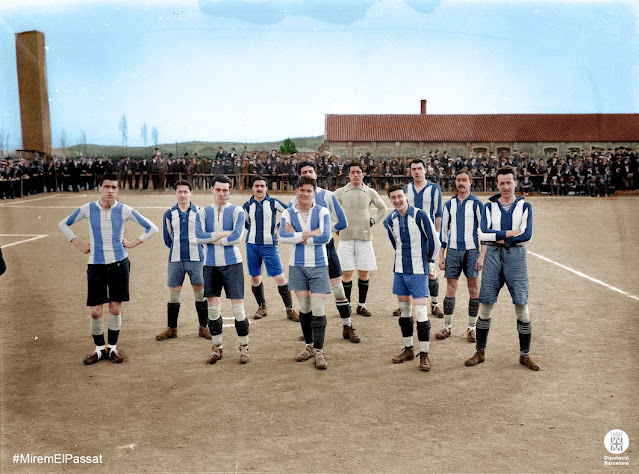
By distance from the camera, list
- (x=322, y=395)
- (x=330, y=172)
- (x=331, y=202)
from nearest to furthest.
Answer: (x=322, y=395), (x=331, y=202), (x=330, y=172)

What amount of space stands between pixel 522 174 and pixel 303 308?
94.3ft

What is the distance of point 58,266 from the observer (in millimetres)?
11828

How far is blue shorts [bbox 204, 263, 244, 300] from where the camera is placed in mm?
6184

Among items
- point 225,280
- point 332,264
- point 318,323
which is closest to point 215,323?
point 225,280

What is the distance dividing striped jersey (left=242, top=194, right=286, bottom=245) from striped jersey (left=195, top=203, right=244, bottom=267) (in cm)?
156

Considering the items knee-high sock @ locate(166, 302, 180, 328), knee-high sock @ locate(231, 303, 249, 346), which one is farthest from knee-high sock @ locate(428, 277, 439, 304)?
knee-high sock @ locate(166, 302, 180, 328)

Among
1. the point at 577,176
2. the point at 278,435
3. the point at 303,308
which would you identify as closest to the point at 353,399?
the point at 278,435

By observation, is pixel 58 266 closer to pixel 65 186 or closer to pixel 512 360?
pixel 512 360

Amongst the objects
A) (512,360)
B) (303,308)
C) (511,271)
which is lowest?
(512,360)

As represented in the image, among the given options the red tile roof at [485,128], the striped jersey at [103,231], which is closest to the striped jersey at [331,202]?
the striped jersey at [103,231]

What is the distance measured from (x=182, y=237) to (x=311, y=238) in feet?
6.07

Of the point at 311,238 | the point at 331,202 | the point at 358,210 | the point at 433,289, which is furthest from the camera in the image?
the point at 433,289

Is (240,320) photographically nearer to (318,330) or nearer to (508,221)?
(318,330)

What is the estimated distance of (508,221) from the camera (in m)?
5.95
